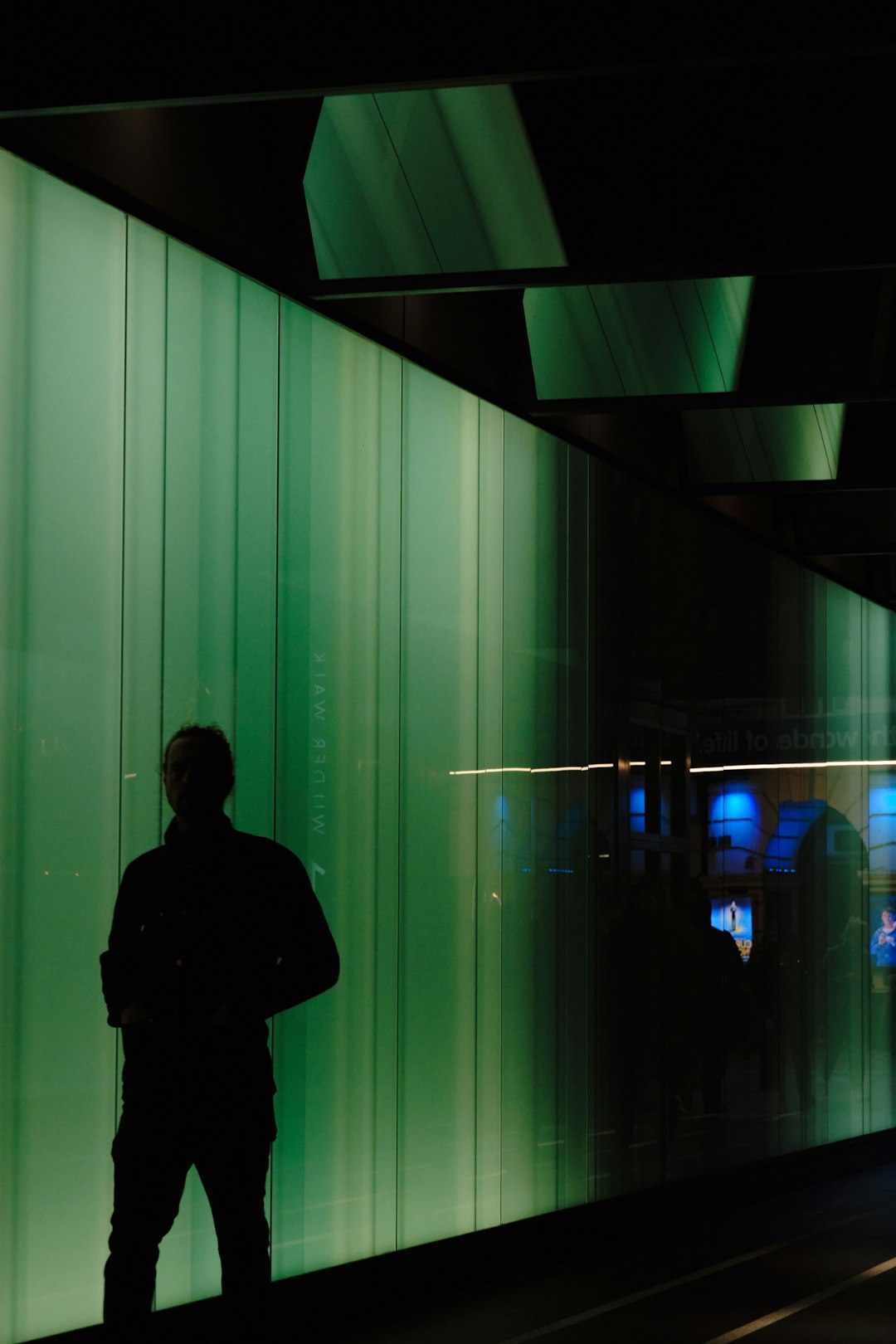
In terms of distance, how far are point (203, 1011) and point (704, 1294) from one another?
4.73 metres

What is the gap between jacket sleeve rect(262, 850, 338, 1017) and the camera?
505 centimetres

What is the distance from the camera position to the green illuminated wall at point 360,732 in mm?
6250

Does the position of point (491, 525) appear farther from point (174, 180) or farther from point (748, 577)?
point (748, 577)

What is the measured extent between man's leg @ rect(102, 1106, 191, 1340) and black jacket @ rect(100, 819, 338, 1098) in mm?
135

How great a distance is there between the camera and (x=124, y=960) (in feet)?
→ 16.6

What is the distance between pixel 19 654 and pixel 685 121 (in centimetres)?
405

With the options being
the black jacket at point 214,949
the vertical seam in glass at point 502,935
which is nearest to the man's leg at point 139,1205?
the black jacket at point 214,949

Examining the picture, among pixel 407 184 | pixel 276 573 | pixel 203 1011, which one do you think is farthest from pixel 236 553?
pixel 203 1011

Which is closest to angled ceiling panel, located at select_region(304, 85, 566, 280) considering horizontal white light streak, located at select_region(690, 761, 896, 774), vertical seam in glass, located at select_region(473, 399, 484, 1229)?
vertical seam in glass, located at select_region(473, 399, 484, 1229)

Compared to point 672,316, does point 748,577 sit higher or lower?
lower

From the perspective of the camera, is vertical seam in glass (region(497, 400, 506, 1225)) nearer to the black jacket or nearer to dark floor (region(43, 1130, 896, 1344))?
dark floor (region(43, 1130, 896, 1344))

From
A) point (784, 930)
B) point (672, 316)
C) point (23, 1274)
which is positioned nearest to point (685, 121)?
point (672, 316)

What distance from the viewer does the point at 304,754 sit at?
788 cm

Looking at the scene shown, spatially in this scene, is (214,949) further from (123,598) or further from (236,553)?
(236,553)
